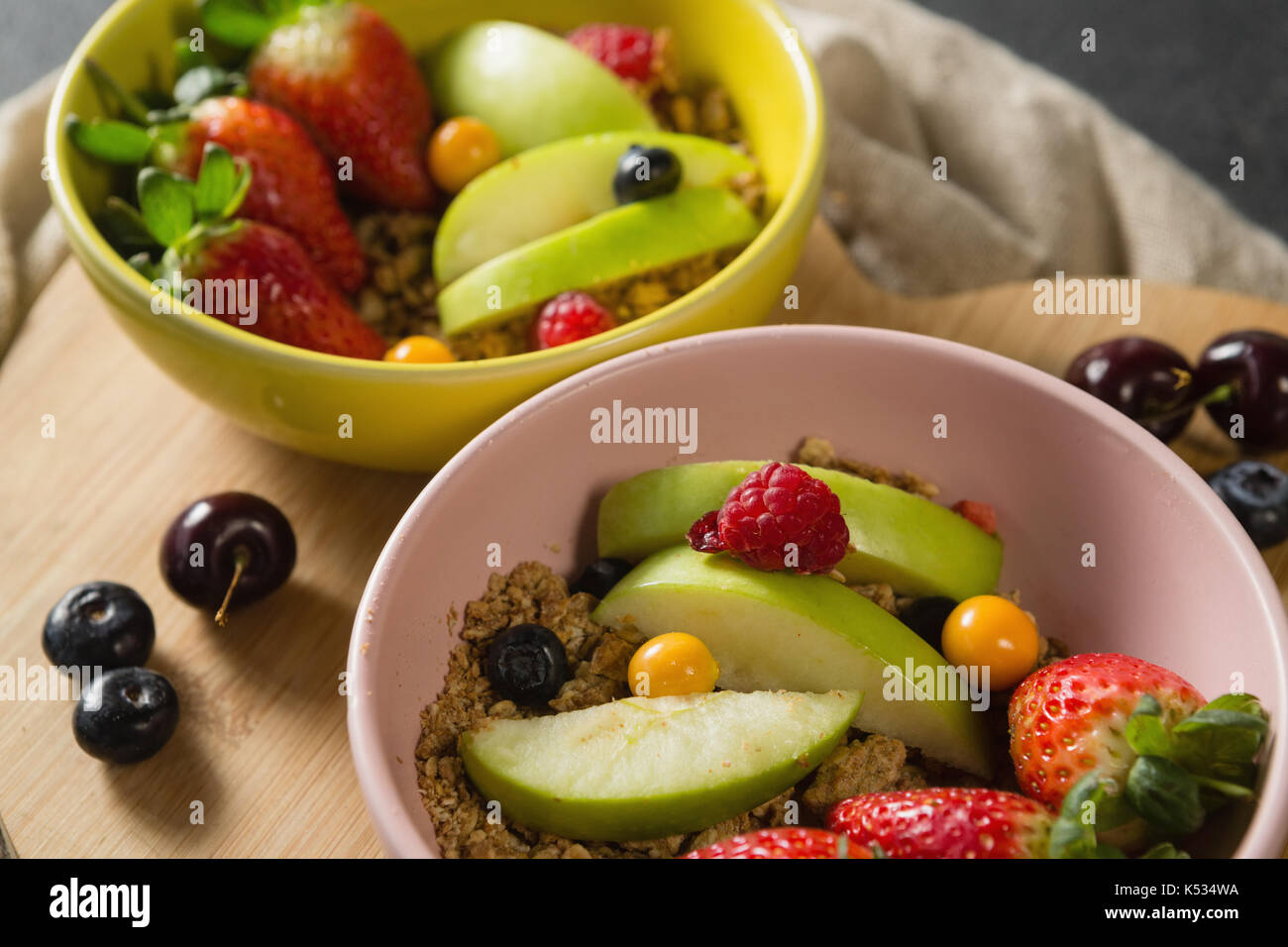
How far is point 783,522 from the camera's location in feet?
3.68

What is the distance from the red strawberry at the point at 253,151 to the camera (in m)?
1.51

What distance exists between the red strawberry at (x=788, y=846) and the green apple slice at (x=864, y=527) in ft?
1.03

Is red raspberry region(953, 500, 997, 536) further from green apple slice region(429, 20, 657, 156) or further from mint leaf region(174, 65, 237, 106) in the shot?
mint leaf region(174, 65, 237, 106)

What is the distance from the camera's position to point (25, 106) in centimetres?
190

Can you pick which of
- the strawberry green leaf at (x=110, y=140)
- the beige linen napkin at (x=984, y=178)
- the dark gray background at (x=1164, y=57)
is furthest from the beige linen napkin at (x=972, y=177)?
the dark gray background at (x=1164, y=57)

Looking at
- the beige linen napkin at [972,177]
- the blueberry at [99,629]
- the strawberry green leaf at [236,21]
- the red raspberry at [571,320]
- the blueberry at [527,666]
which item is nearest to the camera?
the blueberry at [527,666]

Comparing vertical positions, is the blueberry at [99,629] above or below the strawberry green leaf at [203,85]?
below

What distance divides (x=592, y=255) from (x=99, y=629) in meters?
0.68

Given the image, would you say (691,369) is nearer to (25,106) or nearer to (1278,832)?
(1278,832)

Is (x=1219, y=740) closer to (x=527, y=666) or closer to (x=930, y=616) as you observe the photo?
(x=930, y=616)

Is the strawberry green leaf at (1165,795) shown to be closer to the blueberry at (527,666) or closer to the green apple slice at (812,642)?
the green apple slice at (812,642)

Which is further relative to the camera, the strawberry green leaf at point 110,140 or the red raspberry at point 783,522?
the strawberry green leaf at point 110,140

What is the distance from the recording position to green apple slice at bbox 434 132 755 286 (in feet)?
4.97

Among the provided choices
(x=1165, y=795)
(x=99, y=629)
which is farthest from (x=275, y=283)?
(x=1165, y=795)
